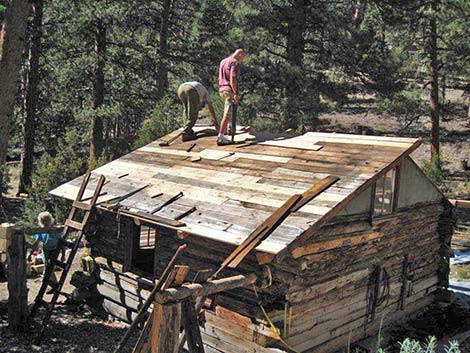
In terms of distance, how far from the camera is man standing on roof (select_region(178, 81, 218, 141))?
1278 centimetres

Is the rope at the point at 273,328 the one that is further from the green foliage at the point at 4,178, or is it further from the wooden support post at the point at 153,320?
the green foliage at the point at 4,178

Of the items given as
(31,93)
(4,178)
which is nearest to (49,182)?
(4,178)

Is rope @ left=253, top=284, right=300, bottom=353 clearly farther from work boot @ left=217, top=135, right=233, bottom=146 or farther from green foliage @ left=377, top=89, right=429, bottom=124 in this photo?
green foliage @ left=377, top=89, right=429, bottom=124

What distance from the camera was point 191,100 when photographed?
12812 millimetres

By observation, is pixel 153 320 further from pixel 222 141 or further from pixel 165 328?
pixel 222 141

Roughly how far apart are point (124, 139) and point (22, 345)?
18426 millimetres

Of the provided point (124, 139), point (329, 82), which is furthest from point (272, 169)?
point (124, 139)

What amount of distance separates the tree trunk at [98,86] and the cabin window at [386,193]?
14.3 m

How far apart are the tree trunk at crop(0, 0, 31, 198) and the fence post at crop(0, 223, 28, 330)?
2.44 m

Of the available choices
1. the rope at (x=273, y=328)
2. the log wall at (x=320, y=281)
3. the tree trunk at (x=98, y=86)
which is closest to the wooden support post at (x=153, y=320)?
the log wall at (x=320, y=281)

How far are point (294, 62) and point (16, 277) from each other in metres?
14.8

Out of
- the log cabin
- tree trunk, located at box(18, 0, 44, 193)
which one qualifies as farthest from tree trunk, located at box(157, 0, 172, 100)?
the log cabin

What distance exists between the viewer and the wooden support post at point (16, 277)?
31.9 ft

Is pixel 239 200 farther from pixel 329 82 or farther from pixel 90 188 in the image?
pixel 329 82
